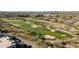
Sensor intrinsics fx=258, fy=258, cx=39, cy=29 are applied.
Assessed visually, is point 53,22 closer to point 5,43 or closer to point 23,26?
point 23,26

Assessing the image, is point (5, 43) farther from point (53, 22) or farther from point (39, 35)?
point (53, 22)

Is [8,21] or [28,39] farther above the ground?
[8,21]
